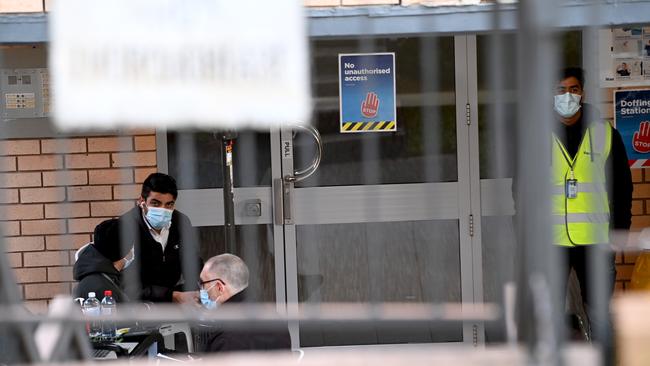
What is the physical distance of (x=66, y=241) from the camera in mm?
6332

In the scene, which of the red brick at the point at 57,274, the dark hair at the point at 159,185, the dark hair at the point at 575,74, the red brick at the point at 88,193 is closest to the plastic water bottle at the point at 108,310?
the dark hair at the point at 159,185

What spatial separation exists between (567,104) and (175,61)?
3677 mm

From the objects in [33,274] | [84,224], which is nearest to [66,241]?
[84,224]

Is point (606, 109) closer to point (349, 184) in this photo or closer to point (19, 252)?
point (349, 184)

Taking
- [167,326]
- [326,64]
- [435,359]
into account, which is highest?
[326,64]

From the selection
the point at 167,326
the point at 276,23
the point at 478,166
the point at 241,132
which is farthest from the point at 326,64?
the point at 276,23

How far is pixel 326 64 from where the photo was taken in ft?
21.1

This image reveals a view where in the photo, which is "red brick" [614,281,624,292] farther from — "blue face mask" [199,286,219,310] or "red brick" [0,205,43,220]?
"red brick" [0,205,43,220]

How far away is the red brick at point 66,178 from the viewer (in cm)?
622

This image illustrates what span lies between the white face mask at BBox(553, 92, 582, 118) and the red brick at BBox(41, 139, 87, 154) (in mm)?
2733

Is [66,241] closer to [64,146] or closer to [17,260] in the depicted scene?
[17,260]

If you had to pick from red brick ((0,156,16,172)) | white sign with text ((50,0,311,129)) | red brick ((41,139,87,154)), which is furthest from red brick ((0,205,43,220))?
white sign with text ((50,0,311,129))

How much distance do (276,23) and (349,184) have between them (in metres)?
4.40

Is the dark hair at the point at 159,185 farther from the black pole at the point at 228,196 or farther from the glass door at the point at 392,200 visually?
the glass door at the point at 392,200
